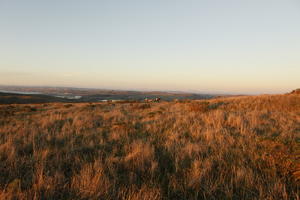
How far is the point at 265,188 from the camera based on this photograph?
196 centimetres

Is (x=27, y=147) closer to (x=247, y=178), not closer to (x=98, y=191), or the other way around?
(x=98, y=191)

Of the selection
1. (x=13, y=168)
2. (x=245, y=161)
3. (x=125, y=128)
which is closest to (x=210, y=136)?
(x=245, y=161)

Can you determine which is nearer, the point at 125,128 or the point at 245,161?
→ the point at 245,161

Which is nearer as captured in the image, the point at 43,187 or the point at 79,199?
the point at 79,199

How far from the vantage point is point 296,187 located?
2.03m

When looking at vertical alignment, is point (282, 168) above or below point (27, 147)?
above

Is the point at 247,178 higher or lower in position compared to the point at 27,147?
higher

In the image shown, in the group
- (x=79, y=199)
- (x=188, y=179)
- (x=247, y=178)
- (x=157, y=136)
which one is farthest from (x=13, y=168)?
(x=247, y=178)

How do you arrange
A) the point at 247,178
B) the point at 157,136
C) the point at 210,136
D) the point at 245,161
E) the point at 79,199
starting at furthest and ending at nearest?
the point at 157,136 < the point at 210,136 < the point at 245,161 < the point at 247,178 < the point at 79,199

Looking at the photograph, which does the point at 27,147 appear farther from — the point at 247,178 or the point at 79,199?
the point at 247,178

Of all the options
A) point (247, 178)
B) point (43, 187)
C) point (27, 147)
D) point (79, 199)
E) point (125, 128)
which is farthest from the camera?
point (125, 128)

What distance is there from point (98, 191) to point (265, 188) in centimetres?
217

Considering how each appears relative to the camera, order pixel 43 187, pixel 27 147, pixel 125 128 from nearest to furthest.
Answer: pixel 43 187
pixel 27 147
pixel 125 128

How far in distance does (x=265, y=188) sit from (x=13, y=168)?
12.6 ft
